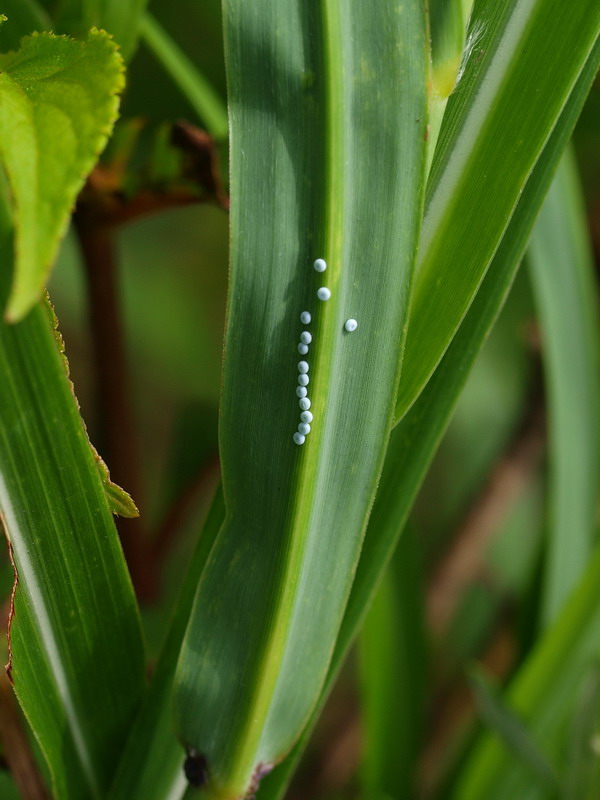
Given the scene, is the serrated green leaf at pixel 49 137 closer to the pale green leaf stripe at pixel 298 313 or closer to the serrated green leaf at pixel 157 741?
the pale green leaf stripe at pixel 298 313

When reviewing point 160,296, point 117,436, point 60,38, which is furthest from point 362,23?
point 160,296

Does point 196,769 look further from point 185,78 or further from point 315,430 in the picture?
point 185,78

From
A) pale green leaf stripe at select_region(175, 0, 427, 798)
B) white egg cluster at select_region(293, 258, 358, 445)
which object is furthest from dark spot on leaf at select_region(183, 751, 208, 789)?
white egg cluster at select_region(293, 258, 358, 445)

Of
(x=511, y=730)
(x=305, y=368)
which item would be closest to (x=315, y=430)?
(x=305, y=368)

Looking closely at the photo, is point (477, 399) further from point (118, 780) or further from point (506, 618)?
point (118, 780)

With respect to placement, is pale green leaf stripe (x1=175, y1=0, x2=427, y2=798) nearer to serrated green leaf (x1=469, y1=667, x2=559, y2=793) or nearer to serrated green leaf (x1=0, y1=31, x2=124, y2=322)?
serrated green leaf (x1=0, y1=31, x2=124, y2=322)

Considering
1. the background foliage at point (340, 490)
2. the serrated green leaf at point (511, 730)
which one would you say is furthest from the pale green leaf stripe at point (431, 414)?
the serrated green leaf at point (511, 730)
